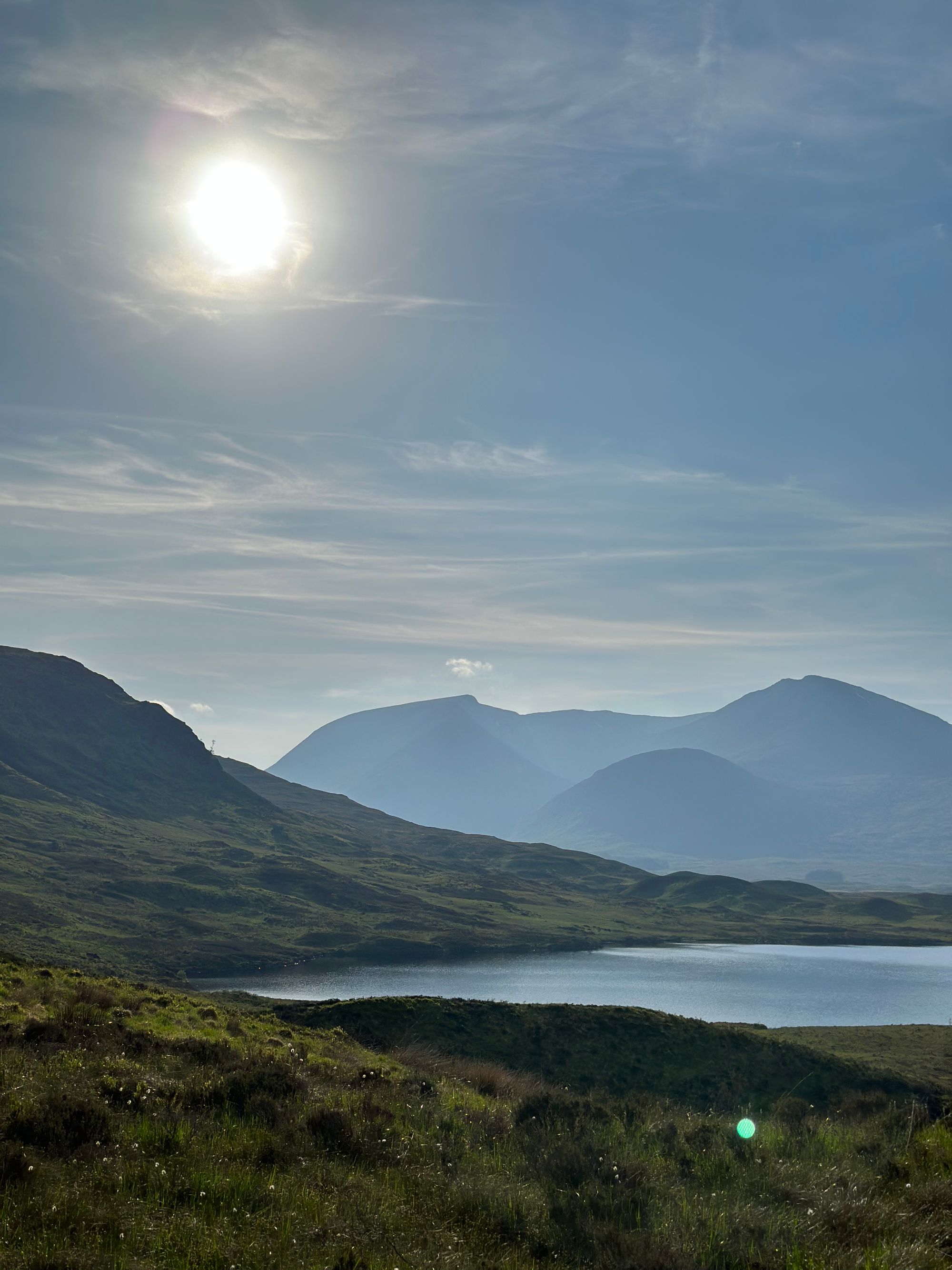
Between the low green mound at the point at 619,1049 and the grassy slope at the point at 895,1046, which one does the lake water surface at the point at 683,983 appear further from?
the low green mound at the point at 619,1049

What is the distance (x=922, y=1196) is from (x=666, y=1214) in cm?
357

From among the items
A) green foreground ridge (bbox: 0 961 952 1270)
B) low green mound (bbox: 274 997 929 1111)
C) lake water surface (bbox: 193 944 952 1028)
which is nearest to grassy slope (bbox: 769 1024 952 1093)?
low green mound (bbox: 274 997 929 1111)

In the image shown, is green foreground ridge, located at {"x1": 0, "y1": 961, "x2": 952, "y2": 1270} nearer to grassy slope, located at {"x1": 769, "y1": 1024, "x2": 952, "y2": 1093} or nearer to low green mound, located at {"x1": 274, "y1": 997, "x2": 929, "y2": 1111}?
low green mound, located at {"x1": 274, "y1": 997, "x2": 929, "y2": 1111}

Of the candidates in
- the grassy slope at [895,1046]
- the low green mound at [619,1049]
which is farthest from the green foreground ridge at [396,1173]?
the grassy slope at [895,1046]

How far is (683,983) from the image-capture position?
135 meters

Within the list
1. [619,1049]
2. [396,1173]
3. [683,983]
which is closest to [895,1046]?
[619,1049]

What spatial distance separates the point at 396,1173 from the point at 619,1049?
4488 cm

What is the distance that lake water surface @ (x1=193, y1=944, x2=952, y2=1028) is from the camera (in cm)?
10975

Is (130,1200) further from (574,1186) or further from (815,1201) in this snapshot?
(815,1201)

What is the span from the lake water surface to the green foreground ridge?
261 ft

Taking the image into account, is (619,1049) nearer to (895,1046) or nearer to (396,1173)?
(895,1046)

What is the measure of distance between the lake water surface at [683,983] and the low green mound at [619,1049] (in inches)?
1542

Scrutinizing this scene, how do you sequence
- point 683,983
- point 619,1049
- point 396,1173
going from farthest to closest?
point 683,983, point 619,1049, point 396,1173

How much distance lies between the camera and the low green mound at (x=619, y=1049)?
5003 centimetres
